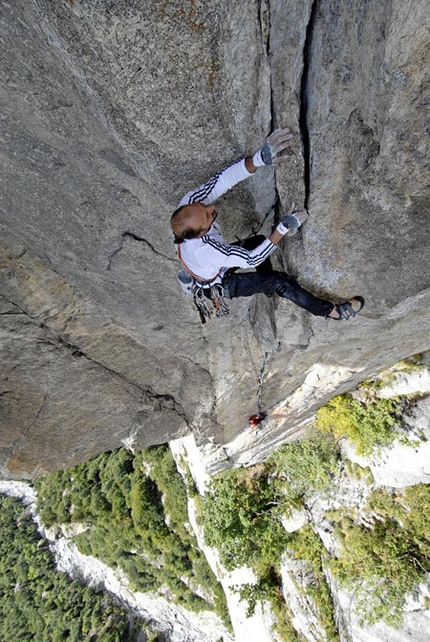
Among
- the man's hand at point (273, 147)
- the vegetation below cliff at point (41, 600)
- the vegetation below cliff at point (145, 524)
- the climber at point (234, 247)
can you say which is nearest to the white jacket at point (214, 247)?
the climber at point (234, 247)

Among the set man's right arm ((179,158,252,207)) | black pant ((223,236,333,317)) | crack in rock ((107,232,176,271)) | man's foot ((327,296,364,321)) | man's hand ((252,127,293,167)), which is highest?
crack in rock ((107,232,176,271))

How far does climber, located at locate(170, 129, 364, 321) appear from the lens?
2.83m

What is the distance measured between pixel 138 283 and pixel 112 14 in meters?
2.39

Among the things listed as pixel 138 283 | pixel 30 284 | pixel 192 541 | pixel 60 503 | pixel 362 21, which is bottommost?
pixel 192 541

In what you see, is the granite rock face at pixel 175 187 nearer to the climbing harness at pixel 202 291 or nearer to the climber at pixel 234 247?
Answer: the climber at pixel 234 247

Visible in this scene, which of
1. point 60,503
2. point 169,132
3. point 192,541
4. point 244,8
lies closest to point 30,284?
point 169,132

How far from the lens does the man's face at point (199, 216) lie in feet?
9.22

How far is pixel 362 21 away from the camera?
6.80ft

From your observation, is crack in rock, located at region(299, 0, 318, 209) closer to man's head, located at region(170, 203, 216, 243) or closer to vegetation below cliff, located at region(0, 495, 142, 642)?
man's head, located at region(170, 203, 216, 243)

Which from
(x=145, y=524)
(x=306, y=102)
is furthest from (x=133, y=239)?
(x=145, y=524)

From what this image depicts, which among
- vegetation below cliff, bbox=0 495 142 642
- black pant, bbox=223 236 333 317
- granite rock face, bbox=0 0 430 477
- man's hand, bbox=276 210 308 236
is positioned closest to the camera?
granite rock face, bbox=0 0 430 477

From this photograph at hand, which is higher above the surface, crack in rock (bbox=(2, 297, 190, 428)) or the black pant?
crack in rock (bbox=(2, 297, 190, 428))

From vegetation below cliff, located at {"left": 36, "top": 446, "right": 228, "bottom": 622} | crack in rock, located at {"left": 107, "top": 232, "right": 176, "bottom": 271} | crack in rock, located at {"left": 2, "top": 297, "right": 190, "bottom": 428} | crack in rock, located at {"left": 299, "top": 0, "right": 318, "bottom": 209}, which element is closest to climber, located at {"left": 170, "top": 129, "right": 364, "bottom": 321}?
crack in rock, located at {"left": 299, "top": 0, "right": 318, "bottom": 209}

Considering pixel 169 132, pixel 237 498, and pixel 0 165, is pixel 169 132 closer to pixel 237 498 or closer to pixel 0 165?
pixel 0 165
